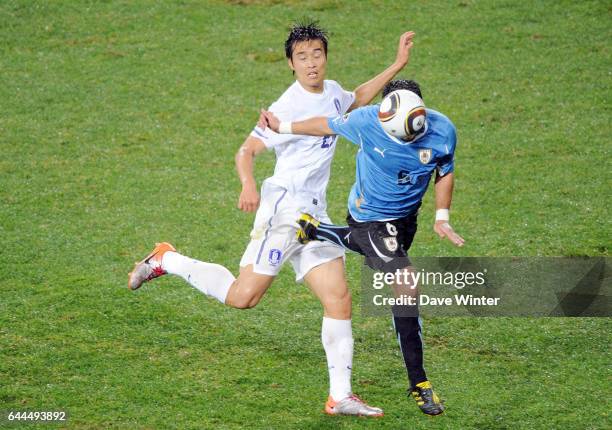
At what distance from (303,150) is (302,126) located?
42 cm

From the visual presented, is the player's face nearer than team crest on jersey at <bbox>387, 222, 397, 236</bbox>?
A: No

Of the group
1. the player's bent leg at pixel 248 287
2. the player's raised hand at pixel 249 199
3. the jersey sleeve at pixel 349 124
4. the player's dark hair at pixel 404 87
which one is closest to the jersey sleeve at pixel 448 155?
the player's dark hair at pixel 404 87

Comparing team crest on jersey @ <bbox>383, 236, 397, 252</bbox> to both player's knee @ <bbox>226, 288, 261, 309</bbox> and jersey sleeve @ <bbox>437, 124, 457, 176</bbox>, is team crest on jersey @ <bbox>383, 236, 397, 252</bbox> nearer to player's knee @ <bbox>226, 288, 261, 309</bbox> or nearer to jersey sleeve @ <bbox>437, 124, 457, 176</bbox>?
jersey sleeve @ <bbox>437, 124, 457, 176</bbox>

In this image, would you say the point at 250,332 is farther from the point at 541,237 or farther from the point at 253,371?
the point at 541,237

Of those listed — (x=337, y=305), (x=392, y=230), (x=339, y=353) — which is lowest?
(x=339, y=353)

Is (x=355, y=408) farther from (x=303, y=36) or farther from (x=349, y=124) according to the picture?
(x=303, y=36)

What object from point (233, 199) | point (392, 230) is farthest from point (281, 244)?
point (233, 199)

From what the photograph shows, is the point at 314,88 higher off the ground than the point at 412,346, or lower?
higher

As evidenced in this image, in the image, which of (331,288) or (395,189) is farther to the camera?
(331,288)

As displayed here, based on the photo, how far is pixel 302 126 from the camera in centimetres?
812

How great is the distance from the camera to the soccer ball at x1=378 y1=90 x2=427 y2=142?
7.50 m

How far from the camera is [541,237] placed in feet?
37.8

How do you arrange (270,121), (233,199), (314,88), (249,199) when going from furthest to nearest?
(233,199), (314,88), (270,121), (249,199)
